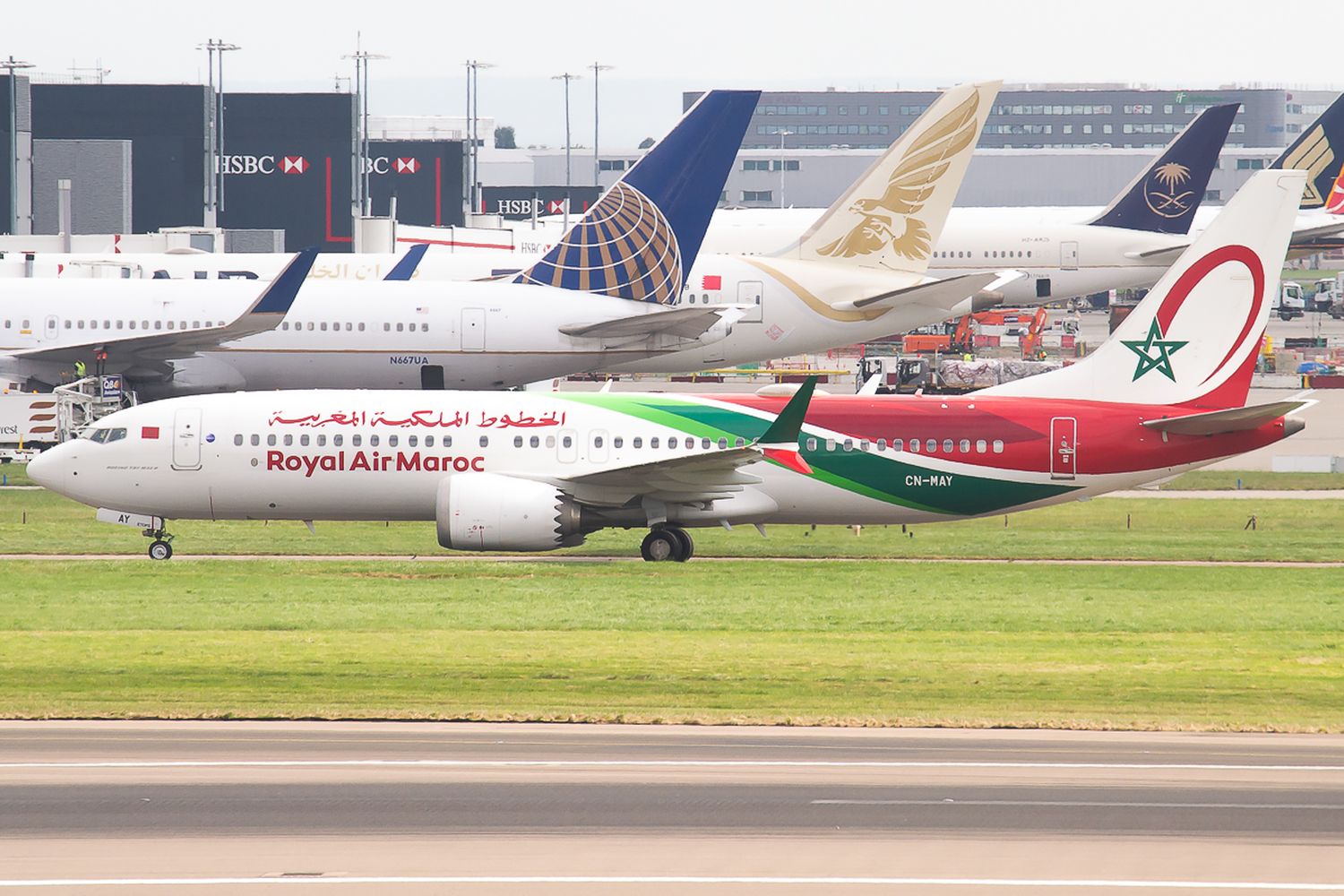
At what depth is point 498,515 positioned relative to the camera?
36.8 meters

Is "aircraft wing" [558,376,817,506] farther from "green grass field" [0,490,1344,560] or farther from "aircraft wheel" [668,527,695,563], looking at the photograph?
"green grass field" [0,490,1344,560]

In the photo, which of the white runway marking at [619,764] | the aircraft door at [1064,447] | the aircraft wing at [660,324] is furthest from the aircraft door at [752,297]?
the white runway marking at [619,764]

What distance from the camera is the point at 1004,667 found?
85.5 feet

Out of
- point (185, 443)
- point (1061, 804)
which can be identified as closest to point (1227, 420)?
Answer: point (185, 443)

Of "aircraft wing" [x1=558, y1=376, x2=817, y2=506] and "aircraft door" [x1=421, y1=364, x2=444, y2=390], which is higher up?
"aircraft door" [x1=421, y1=364, x2=444, y2=390]

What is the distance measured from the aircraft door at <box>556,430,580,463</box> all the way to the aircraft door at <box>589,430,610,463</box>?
0.29 meters

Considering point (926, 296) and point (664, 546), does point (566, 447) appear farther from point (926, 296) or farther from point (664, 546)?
point (926, 296)

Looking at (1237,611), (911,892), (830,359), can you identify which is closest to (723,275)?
(1237,611)

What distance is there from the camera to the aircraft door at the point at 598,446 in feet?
126

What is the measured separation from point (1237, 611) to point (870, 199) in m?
27.2

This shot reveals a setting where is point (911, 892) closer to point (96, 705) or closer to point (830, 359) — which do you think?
point (96, 705)

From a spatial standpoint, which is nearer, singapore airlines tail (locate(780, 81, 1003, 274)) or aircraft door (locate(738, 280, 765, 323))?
singapore airlines tail (locate(780, 81, 1003, 274))

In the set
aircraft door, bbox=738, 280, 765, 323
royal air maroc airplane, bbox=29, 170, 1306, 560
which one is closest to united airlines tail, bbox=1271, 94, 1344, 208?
aircraft door, bbox=738, 280, 765, 323

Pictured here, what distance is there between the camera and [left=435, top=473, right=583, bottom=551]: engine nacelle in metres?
36.8
